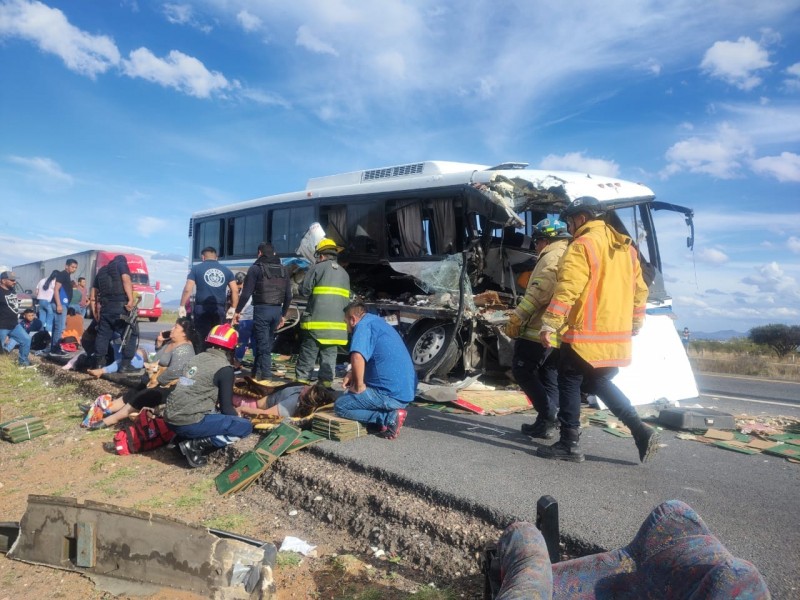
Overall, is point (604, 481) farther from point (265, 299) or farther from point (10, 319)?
point (10, 319)

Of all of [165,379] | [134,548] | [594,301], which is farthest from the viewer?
[165,379]

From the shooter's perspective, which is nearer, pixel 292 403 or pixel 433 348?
pixel 292 403

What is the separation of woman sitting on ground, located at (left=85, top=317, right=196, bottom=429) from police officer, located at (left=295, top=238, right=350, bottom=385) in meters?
1.26

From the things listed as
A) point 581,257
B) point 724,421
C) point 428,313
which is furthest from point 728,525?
point 428,313

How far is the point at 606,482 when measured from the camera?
3543 mm

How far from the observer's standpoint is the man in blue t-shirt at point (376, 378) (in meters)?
4.59

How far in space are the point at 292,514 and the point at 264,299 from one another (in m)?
3.75

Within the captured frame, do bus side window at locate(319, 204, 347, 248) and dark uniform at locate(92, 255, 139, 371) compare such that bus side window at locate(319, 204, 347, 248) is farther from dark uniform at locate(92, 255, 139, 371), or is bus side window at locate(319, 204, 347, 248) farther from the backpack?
the backpack

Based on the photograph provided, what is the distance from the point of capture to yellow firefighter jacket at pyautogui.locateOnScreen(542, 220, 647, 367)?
12.4 feet

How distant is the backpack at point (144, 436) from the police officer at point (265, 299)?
1963 mm

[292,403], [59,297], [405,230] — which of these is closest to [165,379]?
[292,403]

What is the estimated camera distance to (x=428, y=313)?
23.9 feet

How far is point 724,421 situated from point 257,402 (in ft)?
14.1

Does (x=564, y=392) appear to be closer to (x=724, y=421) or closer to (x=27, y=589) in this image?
(x=724, y=421)
